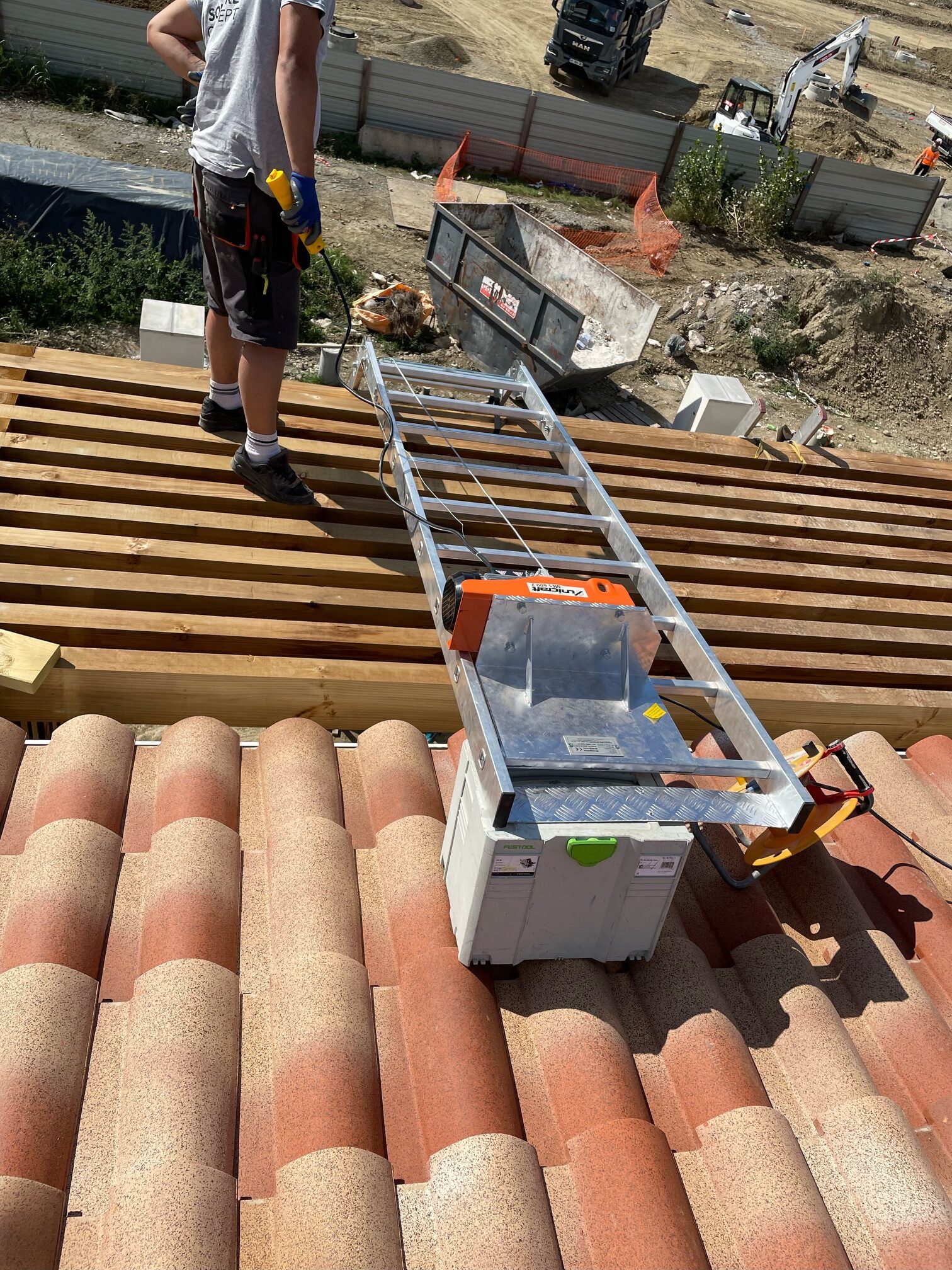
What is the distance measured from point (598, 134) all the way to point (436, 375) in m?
15.2

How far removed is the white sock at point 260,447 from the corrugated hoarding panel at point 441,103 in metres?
15.0

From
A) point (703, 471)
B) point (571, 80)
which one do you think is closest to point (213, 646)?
point (703, 471)

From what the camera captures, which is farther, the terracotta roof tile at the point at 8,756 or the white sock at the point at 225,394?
the white sock at the point at 225,394

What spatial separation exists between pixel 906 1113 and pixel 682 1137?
A: 0.68 metres

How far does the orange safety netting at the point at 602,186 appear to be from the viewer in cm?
1497

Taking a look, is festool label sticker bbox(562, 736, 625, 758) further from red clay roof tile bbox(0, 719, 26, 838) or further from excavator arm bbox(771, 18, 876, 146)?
excavator arm bbox(771, 18, 876, 146)

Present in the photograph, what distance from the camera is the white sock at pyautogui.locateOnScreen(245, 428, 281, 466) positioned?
12.7 feet

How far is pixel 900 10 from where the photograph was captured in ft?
121

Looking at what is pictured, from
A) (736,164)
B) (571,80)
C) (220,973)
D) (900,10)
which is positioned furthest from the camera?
(900,10)

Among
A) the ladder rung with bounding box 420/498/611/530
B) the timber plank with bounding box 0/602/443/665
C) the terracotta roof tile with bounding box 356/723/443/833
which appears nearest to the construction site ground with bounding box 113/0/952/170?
the ladder rung with bounding box 420/498/611/530

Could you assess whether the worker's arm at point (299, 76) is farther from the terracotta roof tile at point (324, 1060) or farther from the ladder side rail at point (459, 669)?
the terracotta roof tile at point (324, 1060)

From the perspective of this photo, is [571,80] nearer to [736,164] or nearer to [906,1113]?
[736,164]

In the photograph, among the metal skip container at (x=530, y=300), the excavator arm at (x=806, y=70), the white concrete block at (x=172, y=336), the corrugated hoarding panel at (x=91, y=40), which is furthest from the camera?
the excavator arm at (x=806, y=70)


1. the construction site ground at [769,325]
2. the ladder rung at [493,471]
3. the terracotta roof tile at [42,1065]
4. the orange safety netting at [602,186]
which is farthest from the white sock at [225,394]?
the orange safety netting at [602,186]
